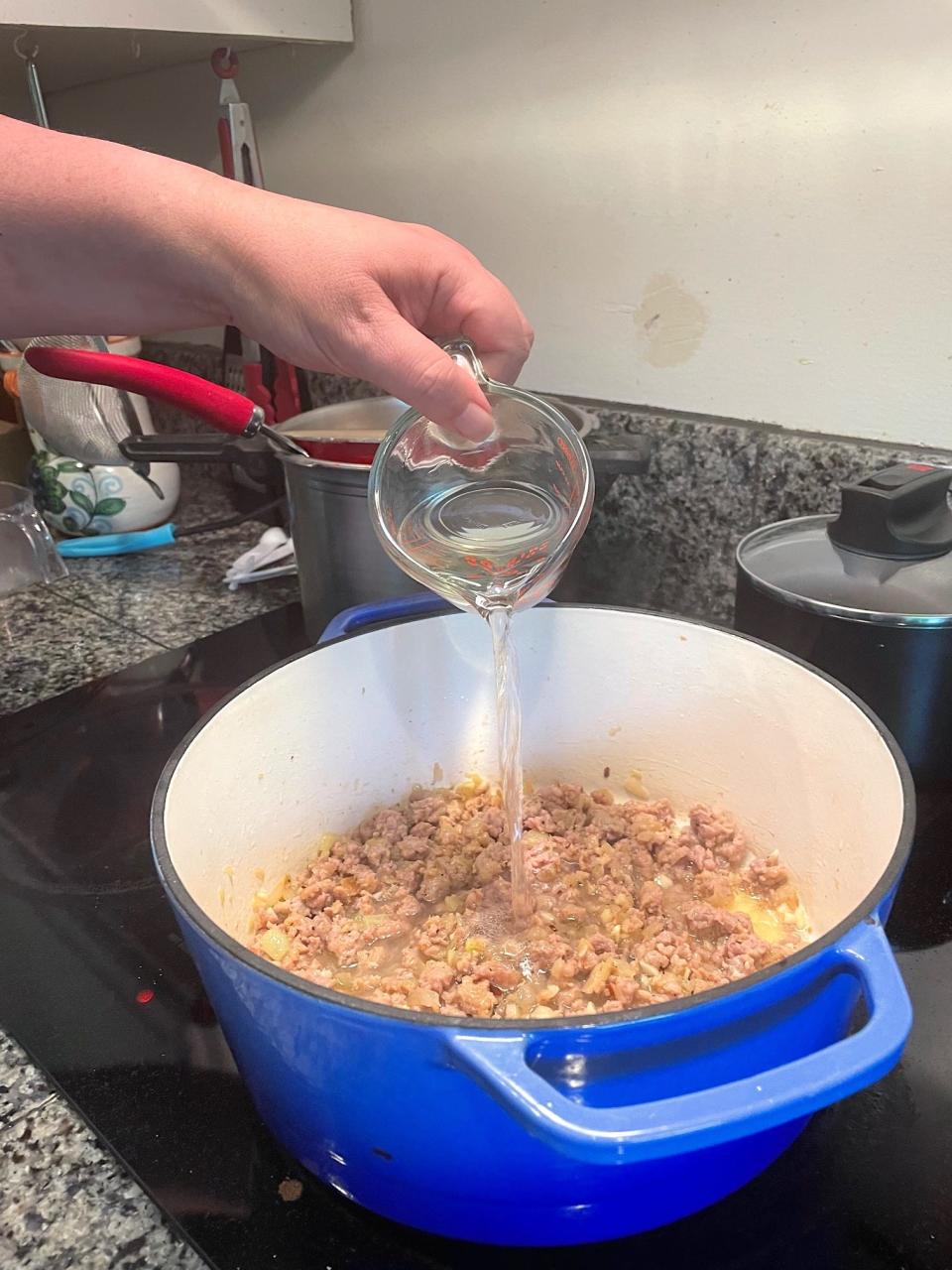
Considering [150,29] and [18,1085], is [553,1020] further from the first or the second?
[150,29]

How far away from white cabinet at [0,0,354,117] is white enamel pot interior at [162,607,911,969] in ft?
2.12

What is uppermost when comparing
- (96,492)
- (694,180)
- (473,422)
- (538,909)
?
(694,180)

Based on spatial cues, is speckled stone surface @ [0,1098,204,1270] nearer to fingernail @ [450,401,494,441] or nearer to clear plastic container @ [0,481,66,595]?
fingernail @ [450,401,494,441]

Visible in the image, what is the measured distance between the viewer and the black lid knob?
2.17 ft

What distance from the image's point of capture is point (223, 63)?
1.11m

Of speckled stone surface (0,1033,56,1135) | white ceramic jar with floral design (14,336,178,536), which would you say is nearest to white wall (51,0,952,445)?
white ceramic jar with floral design (14,336,178,536)

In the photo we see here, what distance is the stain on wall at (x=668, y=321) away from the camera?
34.4 inches

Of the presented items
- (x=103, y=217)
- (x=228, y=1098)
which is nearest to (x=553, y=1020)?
(x=228, y=1098)

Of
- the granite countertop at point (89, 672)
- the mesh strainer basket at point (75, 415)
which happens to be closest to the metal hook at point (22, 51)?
the mesh strainer basket at point (75, 415)

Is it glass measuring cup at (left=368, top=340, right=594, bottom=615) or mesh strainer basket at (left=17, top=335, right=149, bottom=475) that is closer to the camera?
glass measuring cup at (left=368, top=340, right=594, bottom=615)

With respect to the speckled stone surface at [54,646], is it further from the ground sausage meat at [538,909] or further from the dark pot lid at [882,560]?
the dark pot lid at [882,560]

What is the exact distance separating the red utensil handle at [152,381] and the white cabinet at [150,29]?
0.28m

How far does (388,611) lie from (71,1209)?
1.39ft

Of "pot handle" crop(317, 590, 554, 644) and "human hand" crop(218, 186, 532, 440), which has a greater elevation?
"human hand" crop(218, 186, 532, 440)
